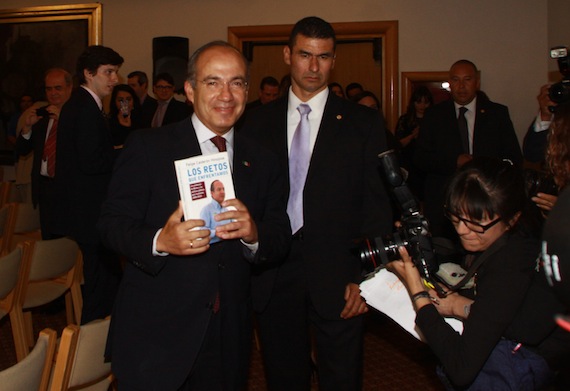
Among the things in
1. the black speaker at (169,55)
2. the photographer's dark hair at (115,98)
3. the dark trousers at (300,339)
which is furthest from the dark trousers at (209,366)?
the black speaker at (169,55)

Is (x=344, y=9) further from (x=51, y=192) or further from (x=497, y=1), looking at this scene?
(x=51, y=192)

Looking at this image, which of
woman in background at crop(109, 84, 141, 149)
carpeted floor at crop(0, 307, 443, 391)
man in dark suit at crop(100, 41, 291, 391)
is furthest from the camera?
woman in background at crop(109, 84, 141, 149)

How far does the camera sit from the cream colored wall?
6.70m

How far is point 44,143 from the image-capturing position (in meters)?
4.39

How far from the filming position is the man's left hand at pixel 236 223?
67.3 inches

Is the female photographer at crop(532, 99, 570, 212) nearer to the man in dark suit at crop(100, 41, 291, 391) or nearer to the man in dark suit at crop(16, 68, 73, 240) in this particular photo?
the man in dark suit at crop(100, 41, 291, 391)

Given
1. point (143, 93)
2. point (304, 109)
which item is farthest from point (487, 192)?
point (143, 93)

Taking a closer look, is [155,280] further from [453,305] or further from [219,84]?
[453,305]

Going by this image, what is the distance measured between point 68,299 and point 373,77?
4.43 metres

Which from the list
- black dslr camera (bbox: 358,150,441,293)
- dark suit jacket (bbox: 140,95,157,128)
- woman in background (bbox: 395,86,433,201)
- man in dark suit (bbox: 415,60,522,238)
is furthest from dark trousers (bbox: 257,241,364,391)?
dark suit jacket (bbox: 140,95,157,128)

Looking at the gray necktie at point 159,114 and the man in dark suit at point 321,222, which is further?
the gray necktie at point 159,114

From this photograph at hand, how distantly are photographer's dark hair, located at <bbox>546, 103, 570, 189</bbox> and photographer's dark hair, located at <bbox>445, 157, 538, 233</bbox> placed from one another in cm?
15

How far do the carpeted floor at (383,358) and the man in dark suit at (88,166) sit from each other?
0.69 metres

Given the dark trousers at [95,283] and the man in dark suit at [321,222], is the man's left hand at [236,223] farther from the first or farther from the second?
the dark trousers at [95,283]
